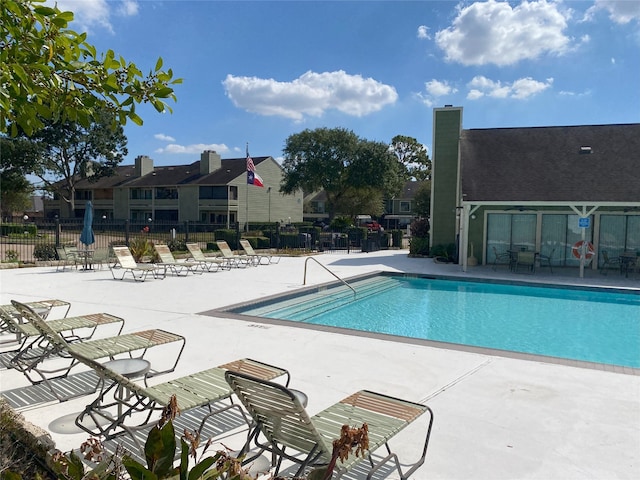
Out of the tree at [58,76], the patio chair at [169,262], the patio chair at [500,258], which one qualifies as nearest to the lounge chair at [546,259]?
the patio chair at [500,258]

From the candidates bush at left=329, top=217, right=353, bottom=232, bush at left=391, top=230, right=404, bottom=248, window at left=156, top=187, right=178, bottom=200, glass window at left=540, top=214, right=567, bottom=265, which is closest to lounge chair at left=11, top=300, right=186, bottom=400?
glass window at left=540, top=214, right=567, bottom=265

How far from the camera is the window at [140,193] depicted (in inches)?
2084

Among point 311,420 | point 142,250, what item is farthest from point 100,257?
point 311,420

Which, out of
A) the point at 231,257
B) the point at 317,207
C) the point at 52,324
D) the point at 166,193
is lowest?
the point at 231,257

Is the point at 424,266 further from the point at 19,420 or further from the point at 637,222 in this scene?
the point at 19,420

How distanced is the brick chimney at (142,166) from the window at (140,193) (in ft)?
7.38

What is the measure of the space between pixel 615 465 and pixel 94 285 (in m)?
11.7

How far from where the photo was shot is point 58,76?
288cm

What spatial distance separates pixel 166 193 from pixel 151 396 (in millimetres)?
50356

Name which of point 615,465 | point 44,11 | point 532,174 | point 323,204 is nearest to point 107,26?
point 44,11

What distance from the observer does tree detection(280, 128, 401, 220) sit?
42156 mm

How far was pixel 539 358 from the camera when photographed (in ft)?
21.8

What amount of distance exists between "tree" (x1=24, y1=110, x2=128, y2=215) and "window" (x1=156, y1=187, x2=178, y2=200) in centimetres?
662

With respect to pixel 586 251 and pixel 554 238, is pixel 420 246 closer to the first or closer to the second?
pixel 554 238
